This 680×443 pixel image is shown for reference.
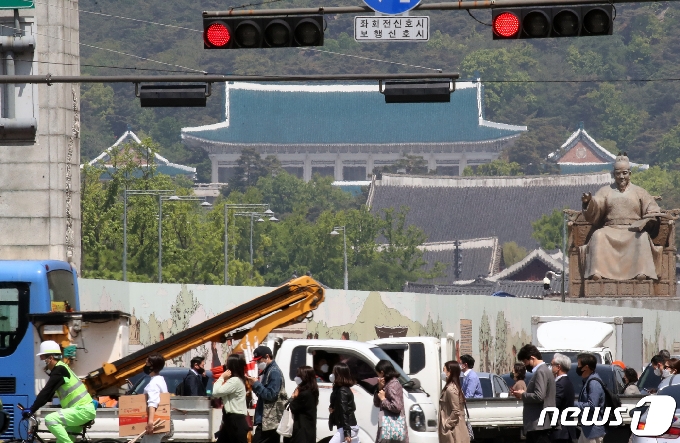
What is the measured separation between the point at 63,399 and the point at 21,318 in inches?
231

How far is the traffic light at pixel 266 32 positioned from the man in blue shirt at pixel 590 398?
4.62 metres

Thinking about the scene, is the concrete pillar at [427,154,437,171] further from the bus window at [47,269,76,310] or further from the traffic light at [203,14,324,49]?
the traffic light at [203,14,324,49]

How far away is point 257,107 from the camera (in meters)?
176

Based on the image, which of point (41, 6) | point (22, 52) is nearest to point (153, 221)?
point (41, 6)

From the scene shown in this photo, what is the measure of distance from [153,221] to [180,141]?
136702 mm

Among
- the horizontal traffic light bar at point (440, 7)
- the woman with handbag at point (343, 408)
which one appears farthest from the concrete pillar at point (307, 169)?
the woman with handbag at point (343, 408)

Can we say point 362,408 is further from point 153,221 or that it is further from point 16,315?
point 153,221

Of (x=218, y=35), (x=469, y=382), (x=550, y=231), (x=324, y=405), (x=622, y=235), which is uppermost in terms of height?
(x=218, y=35)

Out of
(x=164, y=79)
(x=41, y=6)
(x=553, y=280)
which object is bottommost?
(x=553, y=280)

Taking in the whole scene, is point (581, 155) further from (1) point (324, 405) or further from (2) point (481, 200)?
(1) point (324, 405)

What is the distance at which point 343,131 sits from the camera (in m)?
180

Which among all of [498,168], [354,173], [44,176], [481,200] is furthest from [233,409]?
[354,173]

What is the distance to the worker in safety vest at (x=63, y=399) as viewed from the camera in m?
15.6

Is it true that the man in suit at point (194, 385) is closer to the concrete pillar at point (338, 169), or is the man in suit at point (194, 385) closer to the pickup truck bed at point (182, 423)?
the pickup truck bed at point (182, 423)
